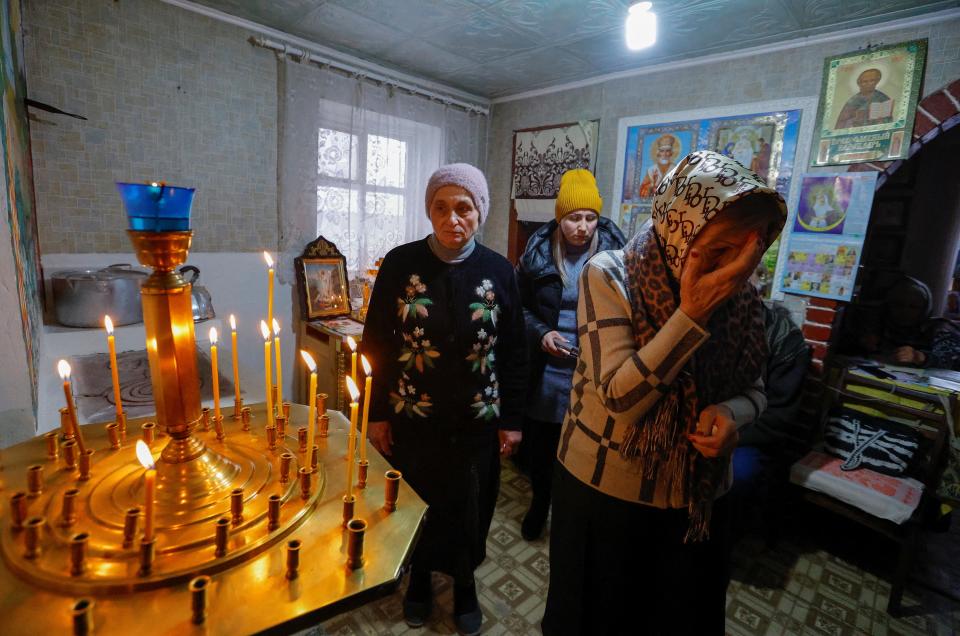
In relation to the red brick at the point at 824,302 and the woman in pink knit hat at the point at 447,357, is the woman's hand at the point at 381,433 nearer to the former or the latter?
the woman in pink knit hat at the point at 447,357

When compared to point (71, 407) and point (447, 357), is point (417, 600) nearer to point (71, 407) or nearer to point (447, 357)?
point (447, 357)

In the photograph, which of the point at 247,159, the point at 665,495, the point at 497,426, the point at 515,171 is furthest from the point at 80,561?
the point at 515,171

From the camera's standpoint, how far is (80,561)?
47 cm

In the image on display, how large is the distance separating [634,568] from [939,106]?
8.87ft

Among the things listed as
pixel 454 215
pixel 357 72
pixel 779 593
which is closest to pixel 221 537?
pixel 454 215

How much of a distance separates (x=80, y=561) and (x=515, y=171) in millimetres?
4017

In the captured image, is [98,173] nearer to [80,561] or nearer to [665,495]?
[80,561]

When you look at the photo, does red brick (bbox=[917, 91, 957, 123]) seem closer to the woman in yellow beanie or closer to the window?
Result: the woman in yellow beanie

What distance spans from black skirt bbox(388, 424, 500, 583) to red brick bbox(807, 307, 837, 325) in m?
2.11

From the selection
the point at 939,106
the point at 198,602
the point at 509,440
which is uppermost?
the point at 939,106

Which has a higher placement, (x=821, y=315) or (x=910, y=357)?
(x=821, y=315)

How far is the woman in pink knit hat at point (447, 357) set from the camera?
1553mm

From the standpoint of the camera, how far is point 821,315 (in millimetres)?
2609

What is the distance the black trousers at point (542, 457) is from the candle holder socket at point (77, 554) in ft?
6.68
